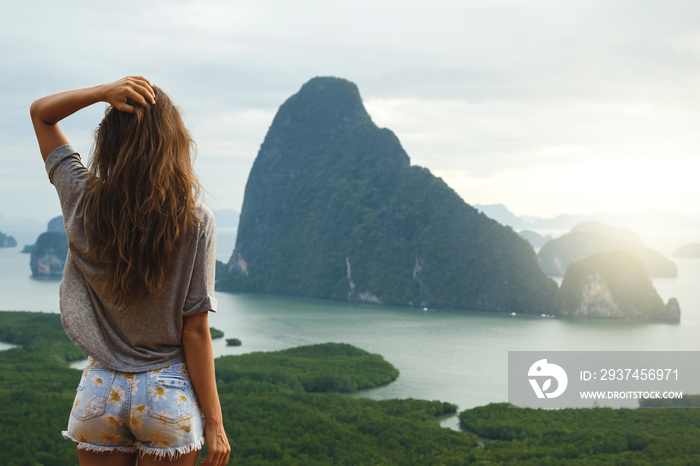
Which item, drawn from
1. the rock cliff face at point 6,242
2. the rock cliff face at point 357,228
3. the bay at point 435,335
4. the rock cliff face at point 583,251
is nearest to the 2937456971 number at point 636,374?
the bay at point 435,335

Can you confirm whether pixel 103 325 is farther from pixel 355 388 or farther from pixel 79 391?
pixel 355 388

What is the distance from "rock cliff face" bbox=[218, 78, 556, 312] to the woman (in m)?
42.7

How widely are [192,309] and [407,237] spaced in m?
50.3

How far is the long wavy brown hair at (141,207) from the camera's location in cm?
114

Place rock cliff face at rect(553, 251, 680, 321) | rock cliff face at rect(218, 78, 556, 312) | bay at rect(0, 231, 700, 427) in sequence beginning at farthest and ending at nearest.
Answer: rock cliff face at rect(218, 78, 556, 312), rock cliff face at rect(553, 251, 680, 321), bay at rect(0, 231, 700, 427)

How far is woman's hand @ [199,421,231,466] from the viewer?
1.18 metres

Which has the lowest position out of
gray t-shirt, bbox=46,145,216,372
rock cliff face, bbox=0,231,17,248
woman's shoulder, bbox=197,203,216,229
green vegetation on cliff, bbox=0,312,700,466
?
green vegetation on cliff, bbox=0,312,700,466

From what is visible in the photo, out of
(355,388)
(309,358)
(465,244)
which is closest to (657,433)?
(355,388)

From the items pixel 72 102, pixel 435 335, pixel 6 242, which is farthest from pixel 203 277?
pixel 6 242

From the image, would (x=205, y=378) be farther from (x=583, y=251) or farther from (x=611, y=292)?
(x=583, y=251)

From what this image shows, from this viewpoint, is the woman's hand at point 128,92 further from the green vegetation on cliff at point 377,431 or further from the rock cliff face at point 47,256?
the rock cliff face at point 47,256

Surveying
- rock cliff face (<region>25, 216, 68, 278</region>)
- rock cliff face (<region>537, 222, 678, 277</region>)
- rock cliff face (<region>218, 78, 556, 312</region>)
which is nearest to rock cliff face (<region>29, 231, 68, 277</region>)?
rock cliff face (<region>25, 216, 68, 278</region>)

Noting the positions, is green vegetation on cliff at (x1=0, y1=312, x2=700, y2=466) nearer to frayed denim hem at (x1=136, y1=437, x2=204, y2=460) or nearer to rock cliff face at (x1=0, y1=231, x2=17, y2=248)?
frayed denim hem at (x1=136, y1=437, x2=204, y2=460)

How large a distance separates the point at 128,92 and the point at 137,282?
33 centimetres
